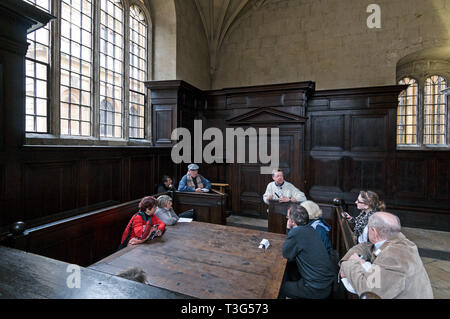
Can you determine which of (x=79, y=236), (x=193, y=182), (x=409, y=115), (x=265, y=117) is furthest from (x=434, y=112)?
(x=79, y=236)

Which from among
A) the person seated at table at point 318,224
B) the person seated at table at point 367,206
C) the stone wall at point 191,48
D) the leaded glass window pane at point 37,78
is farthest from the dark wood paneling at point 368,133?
the leaded glass window pane at point 37,78

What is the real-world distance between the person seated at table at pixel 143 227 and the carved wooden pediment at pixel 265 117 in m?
4.70

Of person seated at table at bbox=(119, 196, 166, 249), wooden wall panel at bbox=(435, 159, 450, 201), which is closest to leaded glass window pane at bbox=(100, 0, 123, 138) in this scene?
person seated at table at bbox=(119, 196, 166, 249)

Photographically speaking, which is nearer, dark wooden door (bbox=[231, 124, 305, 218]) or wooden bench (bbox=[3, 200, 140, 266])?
wooden bench (bbox=[3, 200, 140, 266])

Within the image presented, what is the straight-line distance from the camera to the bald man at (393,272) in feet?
4.66

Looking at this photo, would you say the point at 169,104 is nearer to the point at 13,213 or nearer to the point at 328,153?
the point at 13,213

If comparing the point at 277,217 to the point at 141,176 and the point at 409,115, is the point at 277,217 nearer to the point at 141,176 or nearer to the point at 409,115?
the point at 141,176

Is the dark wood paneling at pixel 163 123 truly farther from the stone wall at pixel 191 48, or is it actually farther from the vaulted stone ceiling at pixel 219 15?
the vaulted stone ceiling at pixel 219 15

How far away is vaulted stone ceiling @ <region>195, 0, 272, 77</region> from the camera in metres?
8.34

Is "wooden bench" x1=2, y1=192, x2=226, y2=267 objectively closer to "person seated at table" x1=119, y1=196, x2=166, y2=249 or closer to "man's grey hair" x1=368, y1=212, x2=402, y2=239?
"person seated at table" x1=119, y1=196, x2=166, y2=249

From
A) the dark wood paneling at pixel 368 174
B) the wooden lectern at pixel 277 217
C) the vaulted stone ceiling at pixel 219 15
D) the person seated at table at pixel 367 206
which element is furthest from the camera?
the vaulted stone ceiling at pixel 219 15

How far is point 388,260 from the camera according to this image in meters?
1.49

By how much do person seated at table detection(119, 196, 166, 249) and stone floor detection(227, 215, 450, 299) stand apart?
360 cm

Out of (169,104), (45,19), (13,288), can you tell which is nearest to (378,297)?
(13,288)
